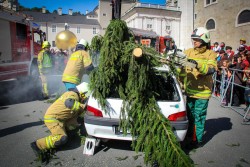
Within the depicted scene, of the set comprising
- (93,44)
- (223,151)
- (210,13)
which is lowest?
(223,151)

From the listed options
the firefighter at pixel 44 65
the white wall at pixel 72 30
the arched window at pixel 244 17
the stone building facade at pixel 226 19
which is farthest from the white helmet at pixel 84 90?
the white wall at pixel 72 30

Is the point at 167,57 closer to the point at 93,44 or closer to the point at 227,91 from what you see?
the point at 93,44

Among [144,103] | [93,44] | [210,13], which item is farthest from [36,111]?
[210,13]

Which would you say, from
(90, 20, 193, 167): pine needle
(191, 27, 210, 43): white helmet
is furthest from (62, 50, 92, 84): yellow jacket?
(191, 27, 210, 43): white helmet

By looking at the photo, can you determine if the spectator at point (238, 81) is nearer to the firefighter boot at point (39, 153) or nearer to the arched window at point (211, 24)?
the firefighter boot at point (39, 153)

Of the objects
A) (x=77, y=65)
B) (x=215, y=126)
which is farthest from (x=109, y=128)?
(x=215, y=126)

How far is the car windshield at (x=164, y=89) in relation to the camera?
3743 millimetres

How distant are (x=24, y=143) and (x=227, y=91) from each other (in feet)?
22.6

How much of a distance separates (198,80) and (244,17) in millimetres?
29781

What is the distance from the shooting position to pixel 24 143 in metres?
4.36

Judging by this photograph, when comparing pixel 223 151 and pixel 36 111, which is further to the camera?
pixel 36 111

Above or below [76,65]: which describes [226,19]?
above

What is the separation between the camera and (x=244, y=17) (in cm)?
2858

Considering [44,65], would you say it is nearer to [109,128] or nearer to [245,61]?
[109,128]
